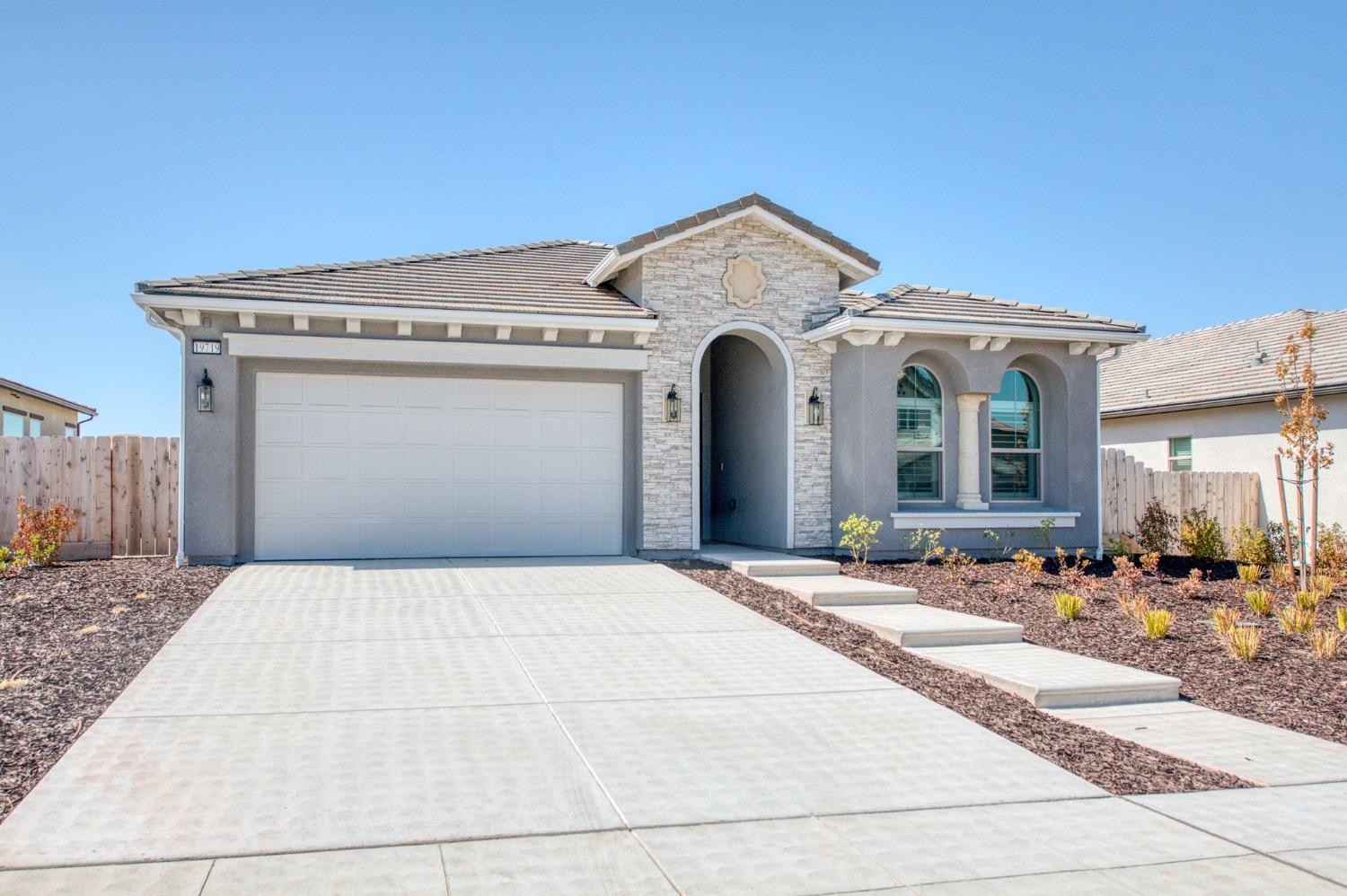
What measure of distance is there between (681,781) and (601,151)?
10.3 m

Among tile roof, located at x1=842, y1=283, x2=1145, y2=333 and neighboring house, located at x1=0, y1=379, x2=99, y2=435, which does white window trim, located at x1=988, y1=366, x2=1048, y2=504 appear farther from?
neighboring house, located at x1=0, y1=379, x2=99, y2=435

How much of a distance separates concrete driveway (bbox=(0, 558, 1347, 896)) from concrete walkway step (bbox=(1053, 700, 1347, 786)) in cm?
105

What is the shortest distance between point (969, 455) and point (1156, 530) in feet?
14.6

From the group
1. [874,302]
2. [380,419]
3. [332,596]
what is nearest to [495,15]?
[380,419]

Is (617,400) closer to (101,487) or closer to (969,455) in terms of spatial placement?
(969,455)

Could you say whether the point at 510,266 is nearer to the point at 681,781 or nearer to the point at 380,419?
the point at 380,419

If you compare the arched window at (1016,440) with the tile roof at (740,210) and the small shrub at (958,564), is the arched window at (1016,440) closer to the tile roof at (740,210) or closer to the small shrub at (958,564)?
the small shrub at (958,564)

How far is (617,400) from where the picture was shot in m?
13.6

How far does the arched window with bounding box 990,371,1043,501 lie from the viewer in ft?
49.8

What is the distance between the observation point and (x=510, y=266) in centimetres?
1516

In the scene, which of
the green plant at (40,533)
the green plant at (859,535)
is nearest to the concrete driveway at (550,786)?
the green plant at (859,535)

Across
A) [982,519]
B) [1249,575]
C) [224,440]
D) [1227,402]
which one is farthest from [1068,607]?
[1227,402]

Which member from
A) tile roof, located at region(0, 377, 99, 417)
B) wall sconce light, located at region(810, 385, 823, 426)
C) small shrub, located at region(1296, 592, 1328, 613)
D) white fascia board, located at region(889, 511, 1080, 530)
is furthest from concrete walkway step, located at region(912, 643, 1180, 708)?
tile roof, located at region(0, 377, 99, 417)

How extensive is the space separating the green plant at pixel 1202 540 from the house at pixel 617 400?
2.67 m
